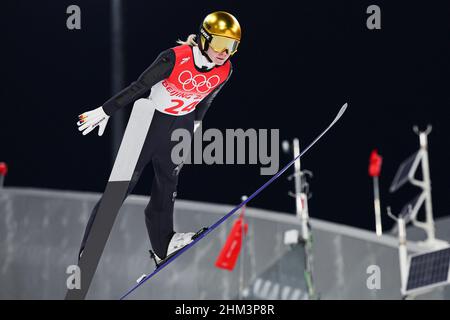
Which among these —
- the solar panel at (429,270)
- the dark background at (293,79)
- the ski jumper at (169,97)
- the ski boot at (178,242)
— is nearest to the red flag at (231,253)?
the solar panel at (429,270)

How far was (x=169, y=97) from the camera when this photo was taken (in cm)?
559

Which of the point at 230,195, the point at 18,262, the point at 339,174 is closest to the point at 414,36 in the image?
the point at 339,174

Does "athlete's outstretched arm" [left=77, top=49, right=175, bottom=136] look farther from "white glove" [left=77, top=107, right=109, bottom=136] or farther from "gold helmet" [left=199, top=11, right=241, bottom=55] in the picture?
"gold helmet" [left=199, top=11, right=241, bottom=55]

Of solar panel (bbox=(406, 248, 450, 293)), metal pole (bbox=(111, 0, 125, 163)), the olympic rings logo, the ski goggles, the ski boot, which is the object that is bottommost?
the ski boot

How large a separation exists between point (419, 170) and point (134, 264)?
3.79 meters

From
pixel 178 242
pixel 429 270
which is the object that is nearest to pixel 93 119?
pixel 178 242

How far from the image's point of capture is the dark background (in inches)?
444

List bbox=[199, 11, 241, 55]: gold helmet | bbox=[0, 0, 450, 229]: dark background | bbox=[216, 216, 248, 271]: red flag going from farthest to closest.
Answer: bbox=[0, 0, 450, 229]: dark background
bbox=[216, 216, 248, 271]: red flag
bbox=[199, 11, 241, 55]: gold helmet

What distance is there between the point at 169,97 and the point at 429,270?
3.23 meters

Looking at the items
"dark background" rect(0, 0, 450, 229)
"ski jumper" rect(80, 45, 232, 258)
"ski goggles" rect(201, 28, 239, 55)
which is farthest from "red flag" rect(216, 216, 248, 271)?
"dark background" rect(0, 0, 450, 229)

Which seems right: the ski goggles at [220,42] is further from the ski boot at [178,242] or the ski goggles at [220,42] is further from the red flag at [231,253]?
the red flag at [231,253]

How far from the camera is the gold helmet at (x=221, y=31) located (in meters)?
5.39

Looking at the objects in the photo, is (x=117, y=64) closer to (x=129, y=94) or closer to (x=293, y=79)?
(x=293, y=79)

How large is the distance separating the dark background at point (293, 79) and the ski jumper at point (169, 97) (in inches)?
185
